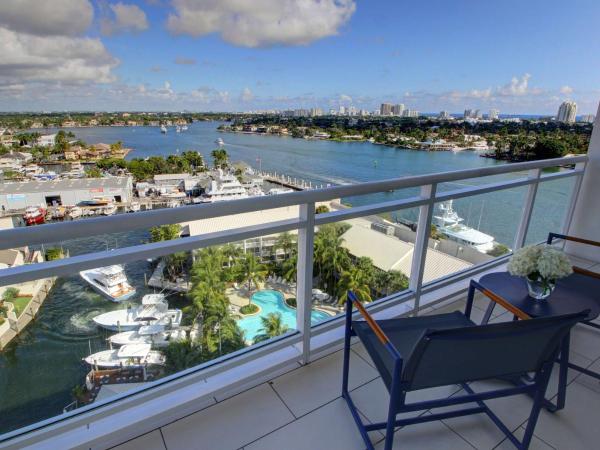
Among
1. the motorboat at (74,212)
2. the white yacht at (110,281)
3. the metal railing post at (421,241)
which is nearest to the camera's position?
the white yacht at (110,281)

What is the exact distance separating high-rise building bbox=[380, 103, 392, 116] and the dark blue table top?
3432 cm

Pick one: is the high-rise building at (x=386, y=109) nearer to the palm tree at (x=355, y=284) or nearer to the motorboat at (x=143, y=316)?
the palm tree at (x=355, y=284)

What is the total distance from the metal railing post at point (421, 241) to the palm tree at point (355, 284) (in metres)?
0.39

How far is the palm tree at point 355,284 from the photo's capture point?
193 centimetres

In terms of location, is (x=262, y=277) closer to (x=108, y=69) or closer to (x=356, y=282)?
(x=356, y=282)

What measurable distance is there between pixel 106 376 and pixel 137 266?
57 centimetres

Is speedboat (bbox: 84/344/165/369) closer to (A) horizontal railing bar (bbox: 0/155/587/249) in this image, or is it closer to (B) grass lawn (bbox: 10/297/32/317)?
(B) grass lawn (bbox: 10/297/32/317)

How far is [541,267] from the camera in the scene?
157cm

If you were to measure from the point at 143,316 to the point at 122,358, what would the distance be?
199 millimetres

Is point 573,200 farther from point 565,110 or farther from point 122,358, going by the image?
point 122,358

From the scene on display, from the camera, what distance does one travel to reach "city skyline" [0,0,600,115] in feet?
32.0

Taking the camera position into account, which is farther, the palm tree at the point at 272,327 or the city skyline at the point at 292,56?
the city skyline at the point at 292,56

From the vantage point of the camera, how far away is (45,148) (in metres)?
47.8

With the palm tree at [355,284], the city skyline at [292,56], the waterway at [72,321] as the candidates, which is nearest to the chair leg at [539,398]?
the palm tree at [355,284]
